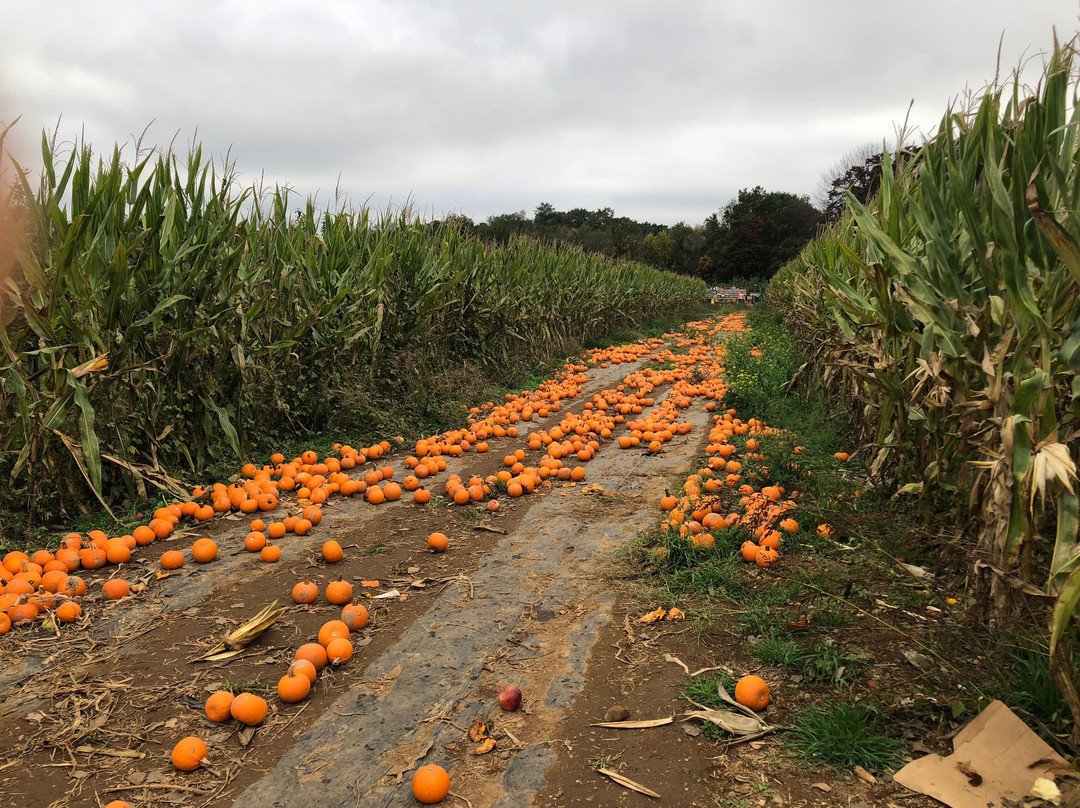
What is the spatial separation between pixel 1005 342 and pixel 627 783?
236cm

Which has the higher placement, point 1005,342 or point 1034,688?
point 1005,342

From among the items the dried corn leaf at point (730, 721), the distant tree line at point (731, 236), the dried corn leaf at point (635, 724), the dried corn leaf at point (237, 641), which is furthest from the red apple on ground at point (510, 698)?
the distant tree line at point (731, 236)

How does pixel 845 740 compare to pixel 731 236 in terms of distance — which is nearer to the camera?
pixel 845 740

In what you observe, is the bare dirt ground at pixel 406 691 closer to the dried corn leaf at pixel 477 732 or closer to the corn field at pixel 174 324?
the dried corn leaf at pixel 477 732

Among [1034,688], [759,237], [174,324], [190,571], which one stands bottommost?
[190,571]

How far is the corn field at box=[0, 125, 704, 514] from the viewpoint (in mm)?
4215

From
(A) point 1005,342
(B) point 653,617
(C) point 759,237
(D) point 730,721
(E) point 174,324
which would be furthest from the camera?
(C) point 759,237

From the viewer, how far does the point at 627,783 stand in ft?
7.50

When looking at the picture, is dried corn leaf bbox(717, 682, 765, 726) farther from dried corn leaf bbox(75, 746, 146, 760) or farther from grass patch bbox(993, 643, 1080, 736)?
dried corn leaf bbox(75, 746, 146, 760)

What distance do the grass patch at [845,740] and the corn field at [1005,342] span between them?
632mm

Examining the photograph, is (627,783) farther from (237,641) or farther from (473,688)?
(237,641)

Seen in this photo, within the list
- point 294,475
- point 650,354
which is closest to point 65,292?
point 294,475

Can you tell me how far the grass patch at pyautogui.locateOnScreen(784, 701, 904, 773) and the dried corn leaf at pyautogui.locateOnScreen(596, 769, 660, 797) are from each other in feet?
1.96

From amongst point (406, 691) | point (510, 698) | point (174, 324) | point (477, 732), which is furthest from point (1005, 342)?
point (174, 324)
